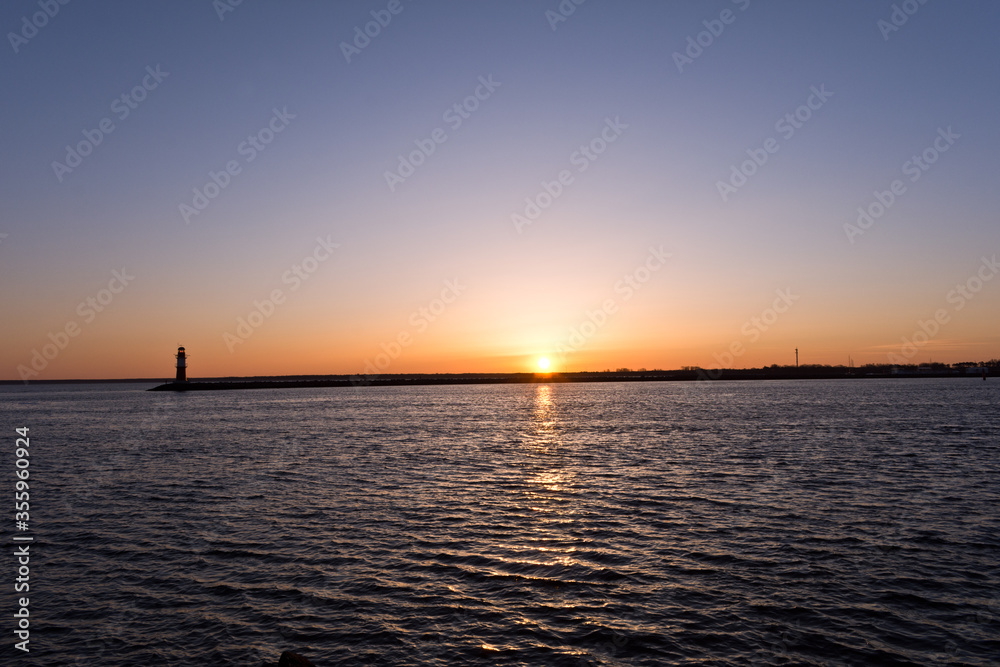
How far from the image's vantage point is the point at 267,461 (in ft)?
137

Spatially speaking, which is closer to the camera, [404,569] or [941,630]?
[941,630]

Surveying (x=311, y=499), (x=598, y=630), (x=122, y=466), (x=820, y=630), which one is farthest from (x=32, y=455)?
(x=820, y=630)

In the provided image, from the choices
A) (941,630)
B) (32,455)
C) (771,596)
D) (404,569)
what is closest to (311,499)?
(404,569)

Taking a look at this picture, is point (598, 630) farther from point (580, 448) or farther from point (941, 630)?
point (580, 448)

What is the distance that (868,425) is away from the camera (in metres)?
63.5

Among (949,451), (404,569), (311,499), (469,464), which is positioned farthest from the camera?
(949,451)

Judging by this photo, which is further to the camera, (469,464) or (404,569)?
(469,464)

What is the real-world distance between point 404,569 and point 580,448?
31.0 m

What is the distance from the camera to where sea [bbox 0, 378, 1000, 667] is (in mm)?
13398

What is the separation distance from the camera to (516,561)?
1886cm

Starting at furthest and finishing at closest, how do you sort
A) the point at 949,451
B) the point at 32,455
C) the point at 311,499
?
the point at 32,455
the point at 949,451
the point at 311,499

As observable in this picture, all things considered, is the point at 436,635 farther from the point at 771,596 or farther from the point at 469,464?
the point at 469,464

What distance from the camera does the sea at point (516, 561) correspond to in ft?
44.0

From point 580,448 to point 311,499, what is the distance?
80.0 feet
